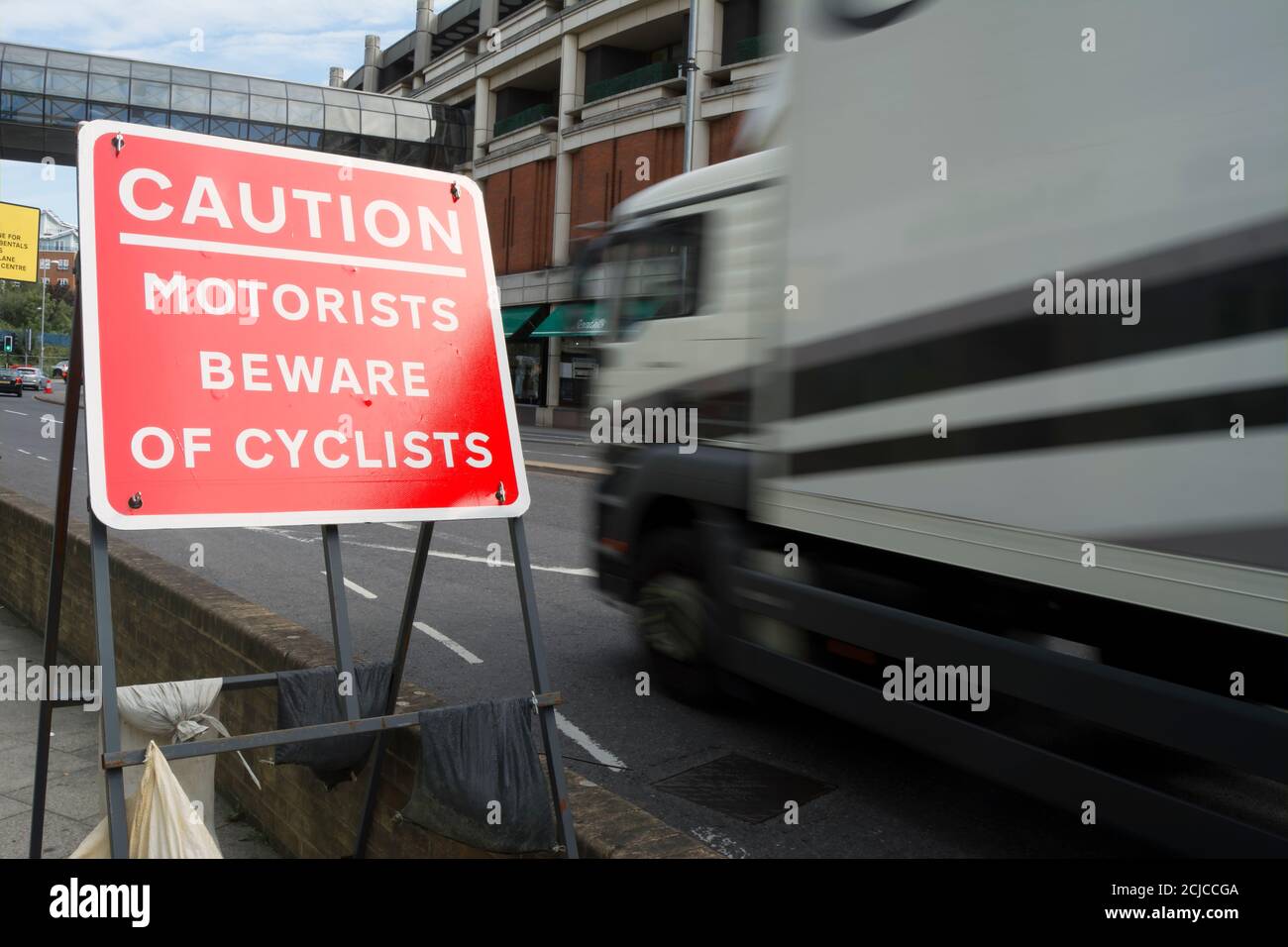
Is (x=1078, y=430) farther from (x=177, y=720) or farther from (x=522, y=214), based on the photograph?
(x=522, y=214)

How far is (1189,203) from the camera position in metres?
2.91

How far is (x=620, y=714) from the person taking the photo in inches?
228

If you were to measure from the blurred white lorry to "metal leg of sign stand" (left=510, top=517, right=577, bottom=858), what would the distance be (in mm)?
1629

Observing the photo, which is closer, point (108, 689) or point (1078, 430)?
point (108, 689)

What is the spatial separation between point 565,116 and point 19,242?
21164 millimetres

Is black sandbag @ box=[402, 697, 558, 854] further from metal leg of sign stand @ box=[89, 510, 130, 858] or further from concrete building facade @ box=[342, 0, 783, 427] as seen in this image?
concrete building facade @ box=[342, 0, 783, 427]

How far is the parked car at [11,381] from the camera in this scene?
5481 cm

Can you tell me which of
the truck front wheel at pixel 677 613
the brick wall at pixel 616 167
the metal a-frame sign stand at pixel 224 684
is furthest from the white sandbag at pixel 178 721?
the brick wall at pixel 616 167

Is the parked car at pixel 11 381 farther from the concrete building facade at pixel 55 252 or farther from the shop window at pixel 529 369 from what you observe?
the concrete building facade at pixel 55 252

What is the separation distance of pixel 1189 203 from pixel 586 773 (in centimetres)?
339

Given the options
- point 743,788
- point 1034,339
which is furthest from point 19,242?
point 1034,339

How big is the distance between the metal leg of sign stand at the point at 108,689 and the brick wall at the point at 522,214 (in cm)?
3675

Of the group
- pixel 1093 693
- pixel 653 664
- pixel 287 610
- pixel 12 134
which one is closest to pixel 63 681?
pixel 287 610
